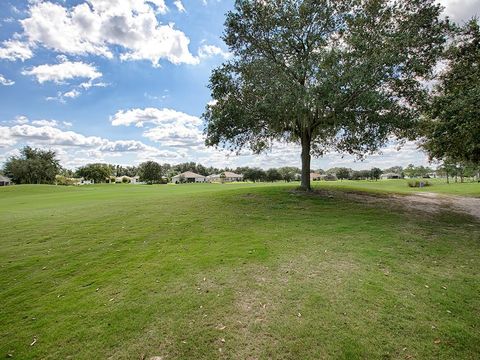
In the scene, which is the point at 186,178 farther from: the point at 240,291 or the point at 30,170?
the point at 240,291

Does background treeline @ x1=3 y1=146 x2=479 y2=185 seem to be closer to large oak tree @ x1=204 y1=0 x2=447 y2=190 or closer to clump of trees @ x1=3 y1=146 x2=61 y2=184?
clump of trees @ x1=3 y1=146 x2=61 y2=184

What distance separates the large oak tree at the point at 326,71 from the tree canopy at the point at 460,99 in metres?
1.15

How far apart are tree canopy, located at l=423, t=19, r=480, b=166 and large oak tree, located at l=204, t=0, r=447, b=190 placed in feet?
3.77

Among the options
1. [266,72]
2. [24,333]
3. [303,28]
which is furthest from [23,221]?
[303,28]

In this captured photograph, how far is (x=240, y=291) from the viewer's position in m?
6.23

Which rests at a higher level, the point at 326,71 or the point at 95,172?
the point at 326,71

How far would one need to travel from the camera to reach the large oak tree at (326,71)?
1530cm

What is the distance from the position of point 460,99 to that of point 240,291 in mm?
12687

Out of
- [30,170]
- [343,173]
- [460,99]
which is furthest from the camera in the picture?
[343,173]

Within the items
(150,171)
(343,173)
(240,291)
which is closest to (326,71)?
(240,291)

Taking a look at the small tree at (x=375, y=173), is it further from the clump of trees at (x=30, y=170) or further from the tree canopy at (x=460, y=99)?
the clump of trees at (x=30, y=170)

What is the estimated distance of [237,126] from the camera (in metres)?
18.2

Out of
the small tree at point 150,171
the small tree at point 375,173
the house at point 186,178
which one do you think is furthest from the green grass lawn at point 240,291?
the house at point 186,178

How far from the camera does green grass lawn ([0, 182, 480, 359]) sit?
458cm
